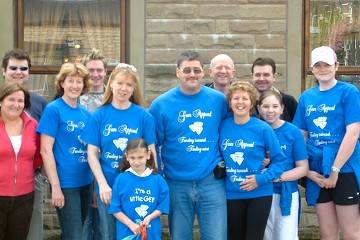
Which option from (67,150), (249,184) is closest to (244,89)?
(249,184)

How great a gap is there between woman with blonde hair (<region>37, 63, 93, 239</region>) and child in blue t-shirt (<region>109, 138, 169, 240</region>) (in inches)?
15.7

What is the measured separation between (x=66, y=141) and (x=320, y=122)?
209 cm

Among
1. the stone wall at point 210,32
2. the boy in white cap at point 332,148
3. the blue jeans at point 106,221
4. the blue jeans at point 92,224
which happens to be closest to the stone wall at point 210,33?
the stone wall at point 210,32

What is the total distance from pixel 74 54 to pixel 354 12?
3.42m

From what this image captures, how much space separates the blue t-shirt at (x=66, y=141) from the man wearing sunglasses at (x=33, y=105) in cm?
41

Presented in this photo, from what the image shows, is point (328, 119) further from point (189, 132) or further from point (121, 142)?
point (121, 142)

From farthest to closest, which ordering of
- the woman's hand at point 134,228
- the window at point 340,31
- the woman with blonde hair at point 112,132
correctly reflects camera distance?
the window at point 340,31 → the woman with blonde hair at point 112,132 → the woman's hand at point 134,228

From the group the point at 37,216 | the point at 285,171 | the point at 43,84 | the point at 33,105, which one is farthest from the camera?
the point at 43,84

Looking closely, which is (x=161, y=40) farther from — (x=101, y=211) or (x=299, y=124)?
(x=101, y=211)

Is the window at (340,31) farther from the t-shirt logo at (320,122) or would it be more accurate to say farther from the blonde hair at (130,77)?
the blonde hair at (130,77)

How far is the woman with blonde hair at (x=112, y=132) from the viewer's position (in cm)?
468

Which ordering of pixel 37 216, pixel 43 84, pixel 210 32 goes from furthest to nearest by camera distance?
pixel 43 84 < pixel 210 32 < pixel 37 216

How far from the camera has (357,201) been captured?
505cm

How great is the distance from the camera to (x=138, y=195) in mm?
4617
